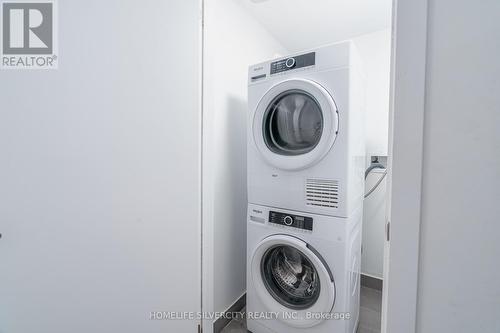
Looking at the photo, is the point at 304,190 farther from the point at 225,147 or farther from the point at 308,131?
the point at 225,147

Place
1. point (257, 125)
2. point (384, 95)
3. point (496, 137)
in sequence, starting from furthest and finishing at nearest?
point (384, 95) → point (257, 125) → point (496, 137)

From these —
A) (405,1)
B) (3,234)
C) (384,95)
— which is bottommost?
(3,234)

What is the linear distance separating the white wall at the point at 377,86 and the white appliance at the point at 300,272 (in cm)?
101

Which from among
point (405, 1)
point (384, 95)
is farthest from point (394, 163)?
point (384, 95)

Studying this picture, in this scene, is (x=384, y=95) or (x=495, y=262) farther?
(x=384, y=95)

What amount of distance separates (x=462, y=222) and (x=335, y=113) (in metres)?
0.72

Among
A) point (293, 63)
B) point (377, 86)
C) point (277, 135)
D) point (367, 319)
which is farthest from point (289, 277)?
point (377, 86)

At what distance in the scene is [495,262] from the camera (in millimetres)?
361

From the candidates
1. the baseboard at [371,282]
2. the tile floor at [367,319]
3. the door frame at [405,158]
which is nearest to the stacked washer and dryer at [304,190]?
the tile floor at [367,319]

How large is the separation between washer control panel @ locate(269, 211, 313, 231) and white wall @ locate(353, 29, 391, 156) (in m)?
1.23

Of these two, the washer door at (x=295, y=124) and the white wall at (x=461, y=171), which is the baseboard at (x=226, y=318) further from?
Result: the white wall at (x=461, y=171)

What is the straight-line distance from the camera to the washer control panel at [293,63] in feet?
3.53

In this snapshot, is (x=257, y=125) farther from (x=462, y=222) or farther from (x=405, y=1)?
(x=462, y=222)

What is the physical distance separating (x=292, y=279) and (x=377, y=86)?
184cm
